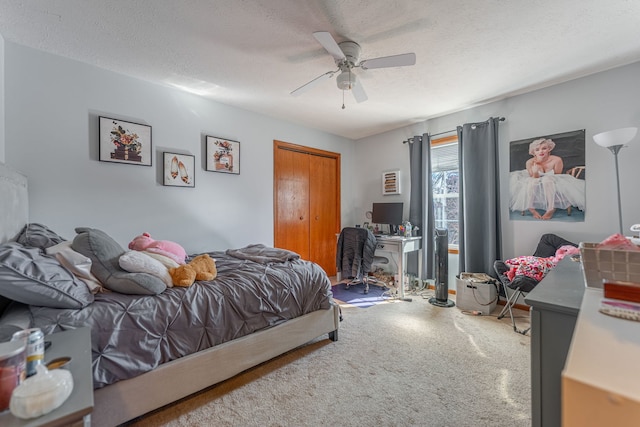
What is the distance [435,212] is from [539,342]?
3.08 meters

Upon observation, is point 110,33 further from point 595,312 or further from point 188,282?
point 595,312

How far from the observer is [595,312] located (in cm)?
74

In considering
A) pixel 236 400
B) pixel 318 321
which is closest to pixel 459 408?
pixel 318 321

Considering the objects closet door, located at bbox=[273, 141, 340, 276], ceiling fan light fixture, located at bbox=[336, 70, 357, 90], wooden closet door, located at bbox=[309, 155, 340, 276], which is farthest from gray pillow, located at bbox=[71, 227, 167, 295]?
wooden closet door, located at bbox=[309, 155, 340, 276]

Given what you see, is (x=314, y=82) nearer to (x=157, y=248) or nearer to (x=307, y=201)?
(x=157, y=248)

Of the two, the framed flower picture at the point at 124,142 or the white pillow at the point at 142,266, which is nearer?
the white pillow at the point at 142,266

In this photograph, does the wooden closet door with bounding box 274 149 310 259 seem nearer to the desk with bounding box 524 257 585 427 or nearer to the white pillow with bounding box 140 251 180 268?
the white pillow with bounding box 140 251 180 268

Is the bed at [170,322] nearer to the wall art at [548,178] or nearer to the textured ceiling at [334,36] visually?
the textured ceiling at [334,36]

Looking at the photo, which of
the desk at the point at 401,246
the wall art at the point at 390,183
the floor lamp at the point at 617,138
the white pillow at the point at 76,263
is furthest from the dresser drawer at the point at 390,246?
the white pillow at the point at 76,263

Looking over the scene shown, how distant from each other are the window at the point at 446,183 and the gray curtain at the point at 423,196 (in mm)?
118

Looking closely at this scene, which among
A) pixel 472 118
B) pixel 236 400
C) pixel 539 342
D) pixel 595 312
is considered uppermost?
pixel 472 118

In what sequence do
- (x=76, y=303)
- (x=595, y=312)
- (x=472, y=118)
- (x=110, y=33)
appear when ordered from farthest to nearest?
(x=472, y=118) < (x=110, y=33) < (x=76, y=303) < (x=595, y=312)

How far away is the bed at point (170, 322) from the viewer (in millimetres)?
1277

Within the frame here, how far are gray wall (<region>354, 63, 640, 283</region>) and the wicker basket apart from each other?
7.39 feet
